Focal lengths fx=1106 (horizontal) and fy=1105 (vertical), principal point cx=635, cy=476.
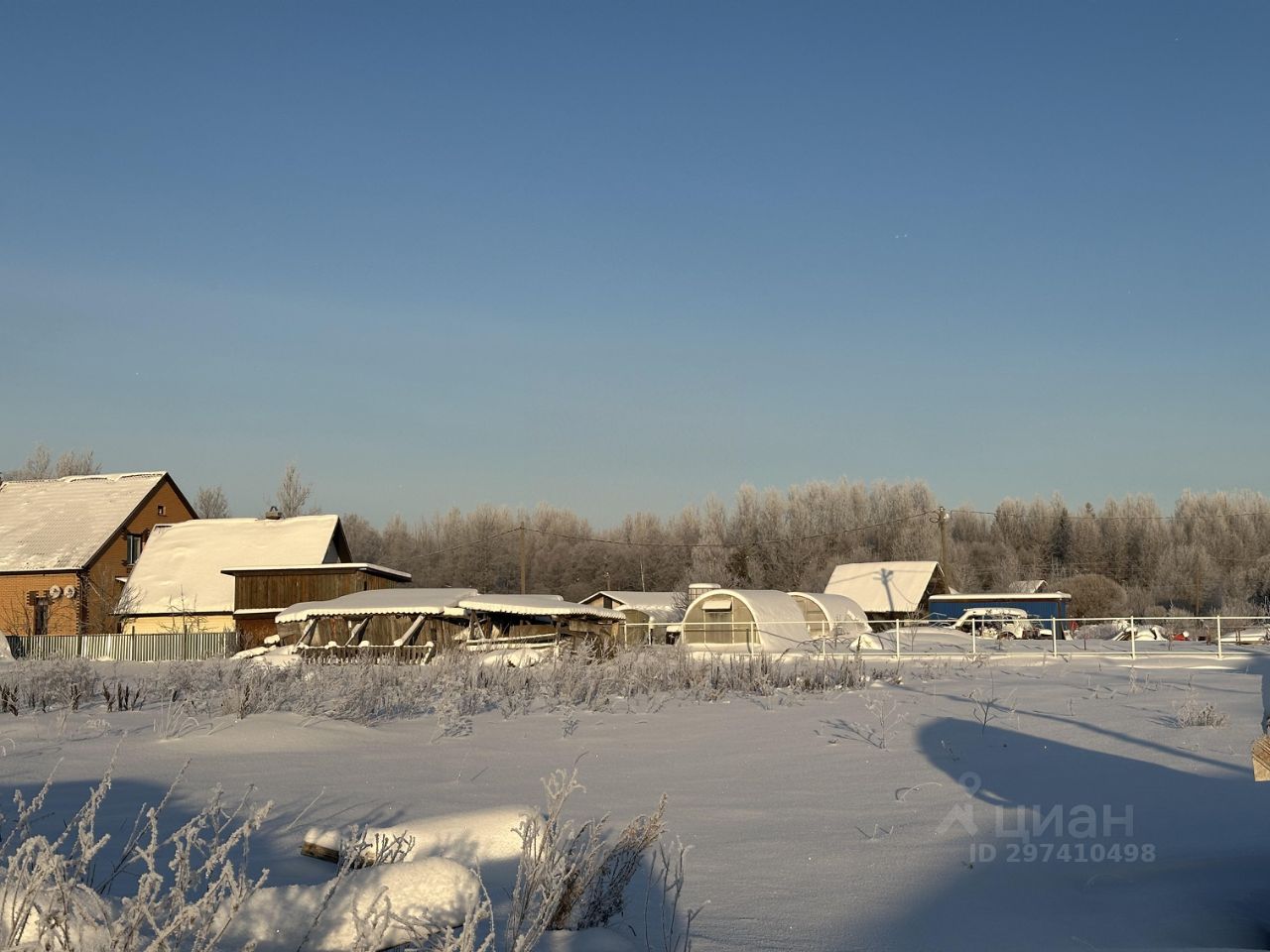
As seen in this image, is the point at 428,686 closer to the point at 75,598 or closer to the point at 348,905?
the point at 348,905

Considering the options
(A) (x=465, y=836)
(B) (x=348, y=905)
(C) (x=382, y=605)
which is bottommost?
(C) (x=382, y=605)

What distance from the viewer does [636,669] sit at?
1681cm

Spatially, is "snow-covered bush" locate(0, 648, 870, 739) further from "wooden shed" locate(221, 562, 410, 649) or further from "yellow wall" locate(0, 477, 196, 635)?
"yellow wall" locate(0, 477, 196, 635)

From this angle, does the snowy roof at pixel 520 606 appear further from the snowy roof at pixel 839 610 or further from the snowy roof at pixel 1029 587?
the snowy roof at pixel 1029 587

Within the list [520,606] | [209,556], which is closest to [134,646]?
[209,556]

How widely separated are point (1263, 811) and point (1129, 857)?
164cm

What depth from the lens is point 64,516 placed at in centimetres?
4591

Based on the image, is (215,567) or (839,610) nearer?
(839,610)

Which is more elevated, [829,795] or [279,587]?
[279,587]

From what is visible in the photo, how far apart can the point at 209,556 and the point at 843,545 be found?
178 ft

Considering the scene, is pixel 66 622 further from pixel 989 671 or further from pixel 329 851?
pixel 329 851

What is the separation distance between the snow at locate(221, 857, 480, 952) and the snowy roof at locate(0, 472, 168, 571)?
144ft

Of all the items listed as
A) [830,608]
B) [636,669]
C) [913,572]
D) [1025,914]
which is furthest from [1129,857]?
[913,572]

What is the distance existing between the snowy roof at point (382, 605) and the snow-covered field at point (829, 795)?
12812 mm
